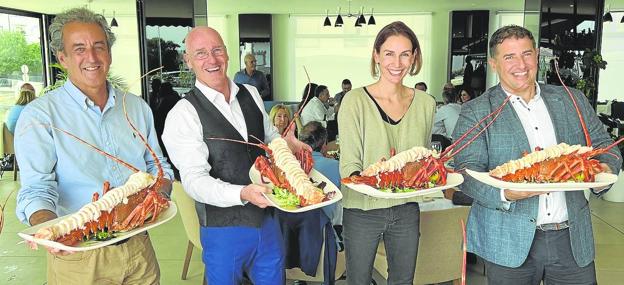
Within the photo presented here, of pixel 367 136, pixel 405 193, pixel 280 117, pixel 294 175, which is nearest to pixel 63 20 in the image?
pixel 294 175

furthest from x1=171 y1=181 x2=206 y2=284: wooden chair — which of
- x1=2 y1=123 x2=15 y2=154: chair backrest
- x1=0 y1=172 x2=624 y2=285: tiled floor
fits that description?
x1=2 y1=123 x2=15 y2=154: chair backrest

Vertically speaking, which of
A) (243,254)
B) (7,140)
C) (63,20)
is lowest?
(7,140)

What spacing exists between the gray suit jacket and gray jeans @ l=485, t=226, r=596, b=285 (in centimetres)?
3

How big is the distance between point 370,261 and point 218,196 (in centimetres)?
75

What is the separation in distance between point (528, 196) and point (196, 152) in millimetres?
1204

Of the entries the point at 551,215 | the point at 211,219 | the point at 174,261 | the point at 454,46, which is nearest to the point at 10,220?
the point at 174,261

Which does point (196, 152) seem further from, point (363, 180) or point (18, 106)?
point (18, 106)

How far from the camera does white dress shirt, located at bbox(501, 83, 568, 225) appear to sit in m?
1.88

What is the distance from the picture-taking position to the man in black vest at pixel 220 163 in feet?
6.33

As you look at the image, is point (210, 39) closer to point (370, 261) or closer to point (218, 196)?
point (218, 196)

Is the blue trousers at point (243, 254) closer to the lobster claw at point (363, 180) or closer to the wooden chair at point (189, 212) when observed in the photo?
the lobster claw at point (363, 180)

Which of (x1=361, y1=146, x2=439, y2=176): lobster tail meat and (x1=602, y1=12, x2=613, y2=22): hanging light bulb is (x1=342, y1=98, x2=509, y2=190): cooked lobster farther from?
(x1=602, y1=12, x2=613, y2=22): hanging light bulb

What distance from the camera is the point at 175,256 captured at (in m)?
4.32

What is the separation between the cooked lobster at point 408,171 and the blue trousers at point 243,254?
0.41m
